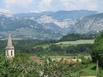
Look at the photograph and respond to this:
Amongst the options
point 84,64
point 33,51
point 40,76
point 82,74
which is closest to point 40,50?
point 33,51

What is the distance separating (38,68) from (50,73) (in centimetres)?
543

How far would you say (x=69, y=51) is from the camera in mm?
194000

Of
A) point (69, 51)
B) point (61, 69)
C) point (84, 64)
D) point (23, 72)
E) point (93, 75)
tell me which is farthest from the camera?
point (69, 51)

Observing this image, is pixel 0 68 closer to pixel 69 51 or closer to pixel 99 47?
pixel 99 47

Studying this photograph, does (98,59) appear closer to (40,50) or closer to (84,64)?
(84,64)

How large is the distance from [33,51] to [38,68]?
4409 inches

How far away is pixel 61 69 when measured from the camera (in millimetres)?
83000

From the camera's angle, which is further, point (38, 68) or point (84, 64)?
point (84, 64)

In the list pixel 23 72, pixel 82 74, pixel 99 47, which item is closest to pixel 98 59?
pixel 99 47

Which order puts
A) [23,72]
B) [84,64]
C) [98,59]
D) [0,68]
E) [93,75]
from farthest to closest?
[84,64] < [98,59] < [93,75] < [23,72] < [0,68]

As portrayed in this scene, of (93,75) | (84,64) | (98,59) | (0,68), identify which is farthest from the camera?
(84,64)

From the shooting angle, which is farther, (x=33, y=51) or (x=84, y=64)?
(x=33, y=51)

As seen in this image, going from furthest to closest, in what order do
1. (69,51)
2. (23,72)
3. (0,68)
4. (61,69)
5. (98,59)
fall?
(69,51) < (98,59) < (61,69) < (23,72) < (0,68)

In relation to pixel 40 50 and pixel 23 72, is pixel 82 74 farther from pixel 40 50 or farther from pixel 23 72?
pixel 40 50
